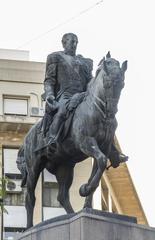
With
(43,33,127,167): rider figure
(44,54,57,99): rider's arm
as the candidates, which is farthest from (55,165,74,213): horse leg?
(44,54,57,99): rider's arm

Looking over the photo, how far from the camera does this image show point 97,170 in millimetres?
16906

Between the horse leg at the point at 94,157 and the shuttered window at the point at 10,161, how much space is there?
134 feet

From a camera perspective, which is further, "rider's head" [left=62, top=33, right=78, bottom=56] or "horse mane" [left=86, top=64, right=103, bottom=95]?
"rider's head" [left=62, top=33, right=78, bottom=56]

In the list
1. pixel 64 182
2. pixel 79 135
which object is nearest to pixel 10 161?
pixel 64 182

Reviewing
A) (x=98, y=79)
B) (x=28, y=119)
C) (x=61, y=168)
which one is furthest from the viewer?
(x=28, y=119)

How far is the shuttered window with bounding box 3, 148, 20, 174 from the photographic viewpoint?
5816cm

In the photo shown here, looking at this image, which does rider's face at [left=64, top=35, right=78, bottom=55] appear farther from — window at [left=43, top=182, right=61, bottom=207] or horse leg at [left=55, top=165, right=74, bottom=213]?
window at [left=43, top=182, right=61, bottom=207]

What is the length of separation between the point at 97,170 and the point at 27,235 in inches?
72.0

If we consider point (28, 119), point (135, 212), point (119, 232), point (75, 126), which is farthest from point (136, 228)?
point (135, 212)

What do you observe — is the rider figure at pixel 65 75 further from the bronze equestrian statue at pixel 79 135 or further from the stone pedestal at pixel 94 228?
the stone pedestal at pixel 94 228

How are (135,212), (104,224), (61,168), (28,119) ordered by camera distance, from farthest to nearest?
(135,212) < (28,119) < (61,168) < (104,224)

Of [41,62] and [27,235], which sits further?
[41,62]

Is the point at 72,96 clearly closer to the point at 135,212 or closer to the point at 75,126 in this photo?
the point at 75,126

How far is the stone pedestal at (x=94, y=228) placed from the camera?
1592 cm
